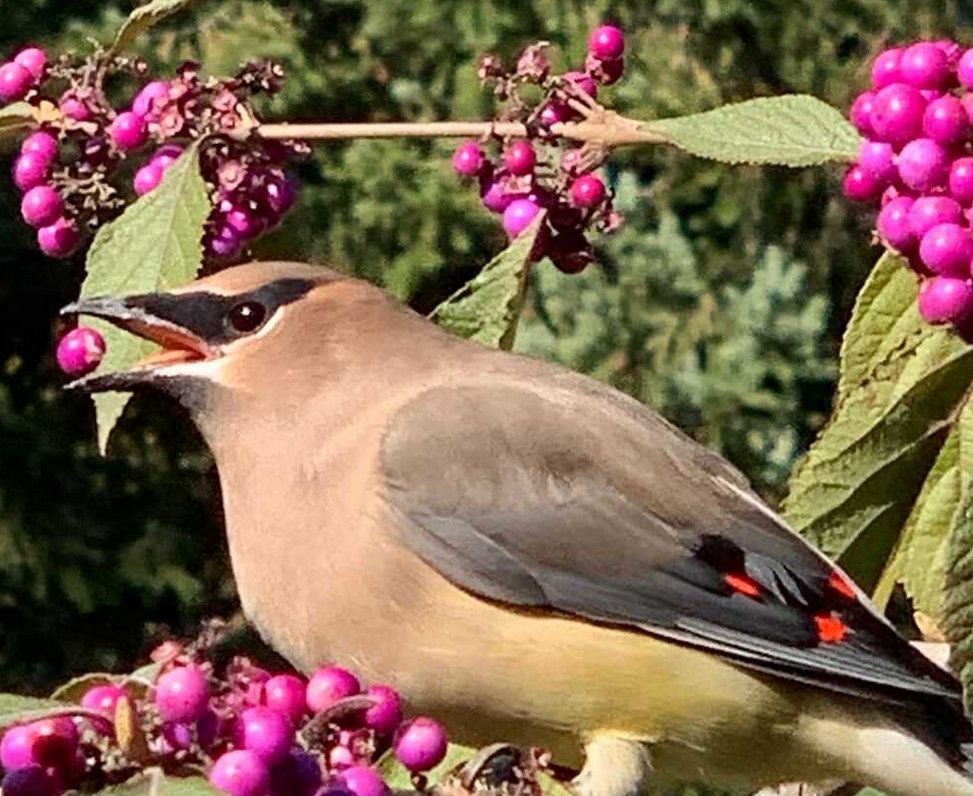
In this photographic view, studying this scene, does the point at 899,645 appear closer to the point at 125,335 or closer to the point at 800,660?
the point at 800,660

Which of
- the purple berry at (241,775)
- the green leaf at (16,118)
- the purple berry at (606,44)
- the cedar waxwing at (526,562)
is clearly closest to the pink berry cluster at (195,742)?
the purple berry at (241,775)

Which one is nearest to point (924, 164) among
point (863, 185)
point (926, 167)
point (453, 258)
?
point (926, 167)

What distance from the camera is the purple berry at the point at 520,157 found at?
88.2 inches

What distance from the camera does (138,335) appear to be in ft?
7.23

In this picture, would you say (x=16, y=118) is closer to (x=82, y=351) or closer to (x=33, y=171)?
(x=33, y=171)

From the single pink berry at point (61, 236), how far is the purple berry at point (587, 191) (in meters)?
0.45

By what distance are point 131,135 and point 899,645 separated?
84 centimetres

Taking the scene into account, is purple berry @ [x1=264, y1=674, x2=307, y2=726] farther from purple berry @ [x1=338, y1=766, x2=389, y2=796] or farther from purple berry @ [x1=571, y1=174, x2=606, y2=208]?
purple berry @ [x1=571, y1=174, x2=606, y2=208]

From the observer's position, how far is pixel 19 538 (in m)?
8.16

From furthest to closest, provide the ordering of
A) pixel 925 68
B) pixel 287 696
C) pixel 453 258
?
pixel 453 258
pixel 925 68
pixel 287 696

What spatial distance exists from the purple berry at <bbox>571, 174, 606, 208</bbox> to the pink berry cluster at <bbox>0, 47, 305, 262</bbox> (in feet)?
0.83

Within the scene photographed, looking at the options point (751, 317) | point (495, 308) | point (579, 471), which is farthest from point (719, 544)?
point (751, 317)

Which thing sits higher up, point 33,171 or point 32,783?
point 33,171

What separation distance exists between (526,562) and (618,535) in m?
0.12
